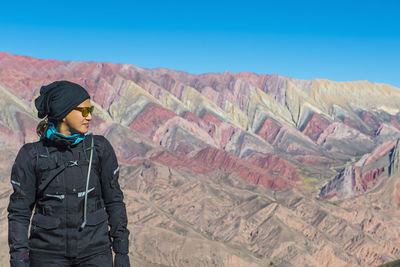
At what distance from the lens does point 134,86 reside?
6821 inches

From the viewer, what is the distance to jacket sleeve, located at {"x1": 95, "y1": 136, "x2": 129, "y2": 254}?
4891 mm

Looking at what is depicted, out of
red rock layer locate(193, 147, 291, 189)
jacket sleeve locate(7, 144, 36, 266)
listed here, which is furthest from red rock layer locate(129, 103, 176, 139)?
jacket sleeve locate(7, 144, 36, 266)

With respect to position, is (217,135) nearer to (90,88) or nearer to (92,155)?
(90,88)

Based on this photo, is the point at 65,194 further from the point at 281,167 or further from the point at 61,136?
the point at 281,167

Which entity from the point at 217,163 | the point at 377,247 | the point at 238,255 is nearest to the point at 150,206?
the point at 238,255

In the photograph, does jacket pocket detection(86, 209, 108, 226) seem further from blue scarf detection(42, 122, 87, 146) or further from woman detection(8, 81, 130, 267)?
blue scarf detection(42, 122, 87, 146)

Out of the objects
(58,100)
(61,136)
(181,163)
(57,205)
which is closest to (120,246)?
(57,205)

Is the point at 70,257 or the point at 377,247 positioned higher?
the point at 70,257

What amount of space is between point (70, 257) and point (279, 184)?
104962mm

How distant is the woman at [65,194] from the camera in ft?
15.4

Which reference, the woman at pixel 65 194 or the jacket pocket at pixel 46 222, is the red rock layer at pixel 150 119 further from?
the jacket pocket at pixel 46 222

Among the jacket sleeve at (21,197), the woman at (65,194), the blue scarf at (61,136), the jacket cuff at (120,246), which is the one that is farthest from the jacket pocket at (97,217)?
the blue scarf at (61,136)

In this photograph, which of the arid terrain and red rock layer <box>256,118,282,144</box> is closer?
the arid terrain

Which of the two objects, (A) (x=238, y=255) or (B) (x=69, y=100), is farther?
(A) (x=238, y=255)
